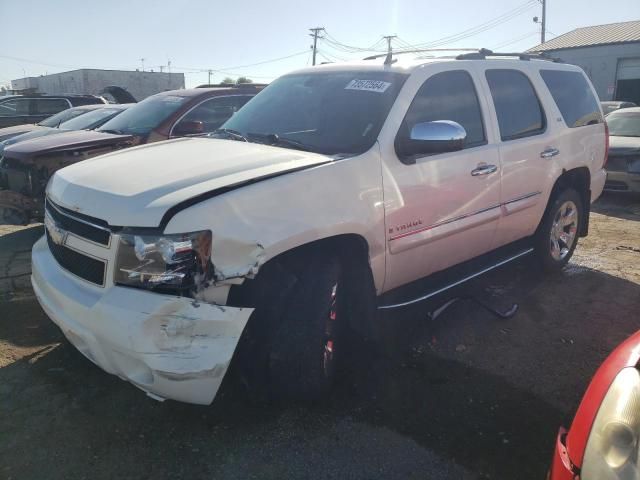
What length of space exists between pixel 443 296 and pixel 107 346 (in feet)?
7.59

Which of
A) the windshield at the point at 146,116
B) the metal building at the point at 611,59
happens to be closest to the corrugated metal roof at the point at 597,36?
the metal building at the point at 611,59

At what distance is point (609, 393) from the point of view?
5.40 feet

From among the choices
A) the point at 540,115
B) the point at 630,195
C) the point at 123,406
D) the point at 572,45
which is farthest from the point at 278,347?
the point at 572,45

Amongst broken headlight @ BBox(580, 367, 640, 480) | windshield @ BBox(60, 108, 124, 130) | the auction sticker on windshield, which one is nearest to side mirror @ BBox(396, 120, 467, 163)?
the auction sticker on windshield

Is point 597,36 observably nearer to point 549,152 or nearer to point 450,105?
point 549,152

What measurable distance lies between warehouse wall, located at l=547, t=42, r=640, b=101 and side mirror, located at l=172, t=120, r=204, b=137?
32.4m

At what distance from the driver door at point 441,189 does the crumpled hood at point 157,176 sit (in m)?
0.58

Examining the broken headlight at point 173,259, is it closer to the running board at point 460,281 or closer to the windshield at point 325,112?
the windshield at point 325,112

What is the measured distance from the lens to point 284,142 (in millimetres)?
3381

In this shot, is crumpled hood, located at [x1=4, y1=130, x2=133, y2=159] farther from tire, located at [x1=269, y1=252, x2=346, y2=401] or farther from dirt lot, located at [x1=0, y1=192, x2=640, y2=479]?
tire, located at [x1=269, y1=252, x2=346, y2=401]

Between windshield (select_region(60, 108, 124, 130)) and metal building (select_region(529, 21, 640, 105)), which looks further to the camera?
metal building (select_region(529, 21, 640, 105))

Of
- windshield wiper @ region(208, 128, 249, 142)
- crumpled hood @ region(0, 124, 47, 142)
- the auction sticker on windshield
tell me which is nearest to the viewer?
the auction sticker on windshield

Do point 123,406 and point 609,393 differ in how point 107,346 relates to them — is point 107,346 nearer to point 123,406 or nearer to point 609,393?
point 123,406

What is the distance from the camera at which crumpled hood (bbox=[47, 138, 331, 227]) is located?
2445mm
